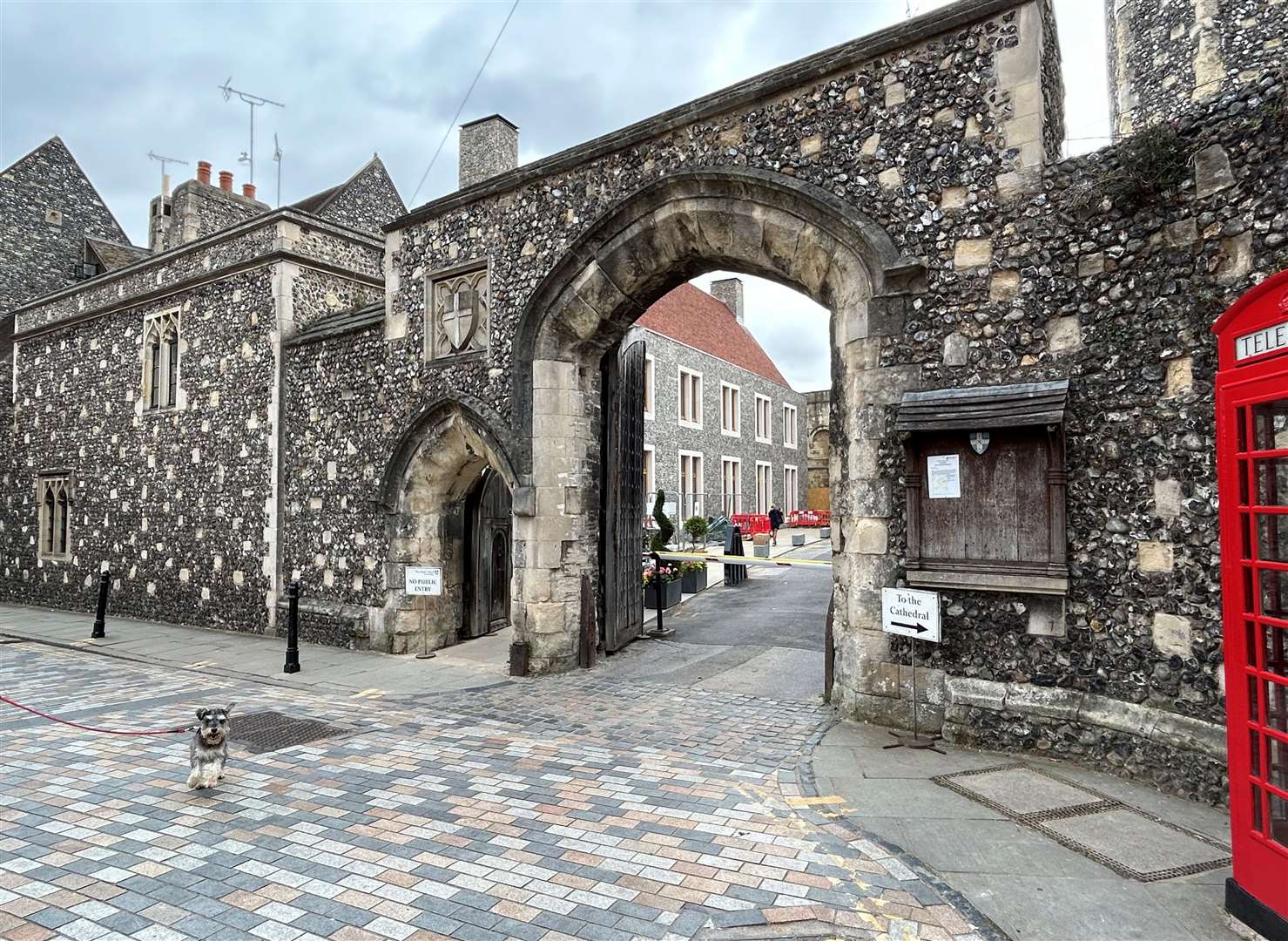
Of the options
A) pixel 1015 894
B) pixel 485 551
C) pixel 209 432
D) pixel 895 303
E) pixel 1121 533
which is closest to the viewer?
pixel 1015 894

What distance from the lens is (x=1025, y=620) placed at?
5.40 metres

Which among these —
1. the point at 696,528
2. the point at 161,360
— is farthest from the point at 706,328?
the point at 161,360

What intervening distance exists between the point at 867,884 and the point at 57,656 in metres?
11.2

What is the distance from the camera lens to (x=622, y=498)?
955 cm

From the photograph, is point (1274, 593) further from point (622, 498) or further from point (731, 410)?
point (731, 410)

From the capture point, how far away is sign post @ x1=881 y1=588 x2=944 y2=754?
5.54 meters

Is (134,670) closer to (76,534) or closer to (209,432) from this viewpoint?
(209,432)

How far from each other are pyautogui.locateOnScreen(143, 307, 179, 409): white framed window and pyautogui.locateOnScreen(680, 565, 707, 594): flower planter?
9.85 m

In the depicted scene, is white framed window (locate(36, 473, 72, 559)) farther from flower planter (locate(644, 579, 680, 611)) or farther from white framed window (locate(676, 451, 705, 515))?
white framed window (locate(676, 451, 705, 515))

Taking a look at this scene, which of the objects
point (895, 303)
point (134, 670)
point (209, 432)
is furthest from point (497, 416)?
point (209, 432)

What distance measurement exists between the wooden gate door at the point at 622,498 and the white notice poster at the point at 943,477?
4.29 m

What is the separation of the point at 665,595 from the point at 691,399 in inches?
655

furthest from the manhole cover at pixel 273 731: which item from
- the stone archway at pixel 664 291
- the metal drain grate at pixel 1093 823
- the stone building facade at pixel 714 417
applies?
the stone building facade at pixel 714 417

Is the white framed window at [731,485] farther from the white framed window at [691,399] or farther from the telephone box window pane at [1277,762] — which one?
the telephone box window pane at [1277,762]
